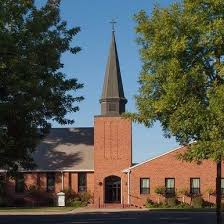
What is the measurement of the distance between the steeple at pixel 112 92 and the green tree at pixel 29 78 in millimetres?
36087

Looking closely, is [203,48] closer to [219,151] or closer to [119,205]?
[219,151]

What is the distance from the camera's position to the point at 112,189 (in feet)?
196

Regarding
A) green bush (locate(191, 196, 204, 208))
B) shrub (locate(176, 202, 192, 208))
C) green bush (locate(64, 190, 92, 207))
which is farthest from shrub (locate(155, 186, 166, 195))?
green bush (locate(64, 190, 92, 207))

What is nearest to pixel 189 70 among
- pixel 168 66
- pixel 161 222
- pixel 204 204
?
pixel 168 66

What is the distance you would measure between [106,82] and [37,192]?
→ 13297 millimetres

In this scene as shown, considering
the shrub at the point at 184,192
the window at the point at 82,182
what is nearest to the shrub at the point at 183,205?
the shrub at the point at 184,192

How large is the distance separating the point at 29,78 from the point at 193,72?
19.3ft

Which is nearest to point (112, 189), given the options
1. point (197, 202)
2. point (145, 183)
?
point (145, 183)

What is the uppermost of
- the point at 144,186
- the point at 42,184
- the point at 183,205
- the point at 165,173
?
the point at 165,173

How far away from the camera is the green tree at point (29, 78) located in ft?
66.4

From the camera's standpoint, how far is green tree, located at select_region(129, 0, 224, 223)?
2106cm

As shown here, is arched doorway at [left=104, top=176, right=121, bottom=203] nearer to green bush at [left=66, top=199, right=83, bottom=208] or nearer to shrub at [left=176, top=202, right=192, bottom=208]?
green bush at [left=66, top=199, right=83, bottom=208]

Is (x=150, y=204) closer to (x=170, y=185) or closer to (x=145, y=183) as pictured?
(x=145, y=183)

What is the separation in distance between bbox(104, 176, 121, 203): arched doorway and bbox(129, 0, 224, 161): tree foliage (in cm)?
3674
